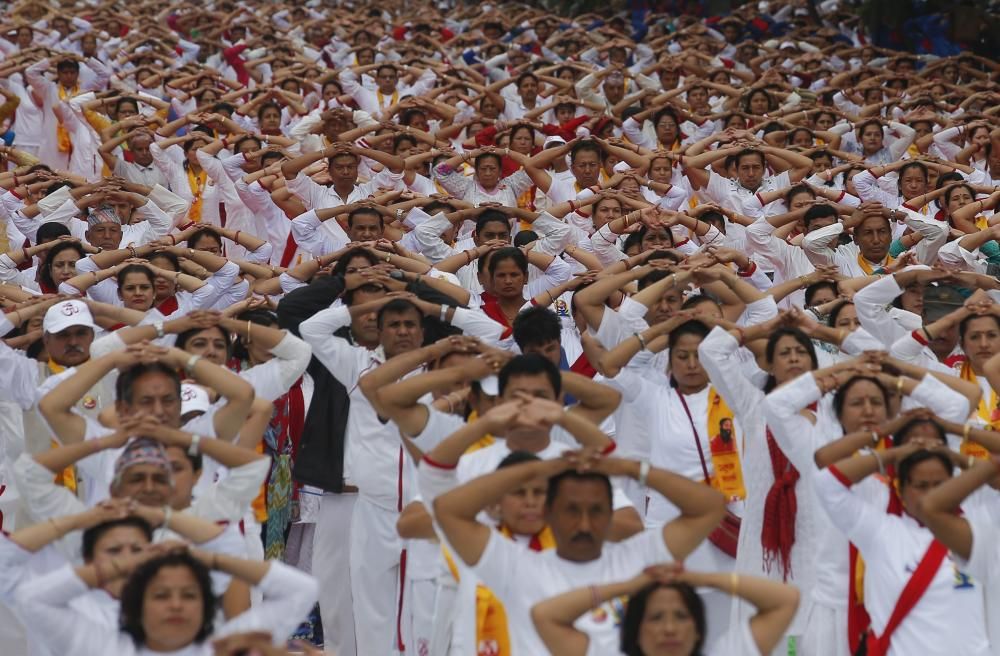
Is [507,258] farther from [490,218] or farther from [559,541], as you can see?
[559,541]

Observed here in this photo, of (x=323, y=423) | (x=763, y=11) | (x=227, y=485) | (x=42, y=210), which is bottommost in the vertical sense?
(x=763, y=11)

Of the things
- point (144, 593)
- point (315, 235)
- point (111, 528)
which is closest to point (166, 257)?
point (315, 235)

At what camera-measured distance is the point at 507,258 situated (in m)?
9.12

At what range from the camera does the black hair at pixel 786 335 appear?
287 inches

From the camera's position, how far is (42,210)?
459 inches

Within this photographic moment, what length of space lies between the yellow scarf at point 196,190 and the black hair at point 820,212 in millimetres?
5094

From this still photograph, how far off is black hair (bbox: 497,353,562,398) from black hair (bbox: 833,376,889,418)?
1231 millimetres

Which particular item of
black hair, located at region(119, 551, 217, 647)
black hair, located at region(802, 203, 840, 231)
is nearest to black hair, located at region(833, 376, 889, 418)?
black hair, located at region(119, 551, 217, 647)

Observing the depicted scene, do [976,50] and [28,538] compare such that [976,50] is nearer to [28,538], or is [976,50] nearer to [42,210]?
[42,210]

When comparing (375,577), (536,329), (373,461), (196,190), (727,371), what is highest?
(727,371)

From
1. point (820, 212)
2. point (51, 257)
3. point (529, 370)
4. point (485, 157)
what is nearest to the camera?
point (529, 370)

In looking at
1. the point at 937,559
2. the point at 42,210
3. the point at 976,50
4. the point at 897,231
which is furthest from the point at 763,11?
the point at 937,559

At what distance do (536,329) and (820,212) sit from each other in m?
3.99

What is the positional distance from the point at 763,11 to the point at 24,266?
1580 centimetres
